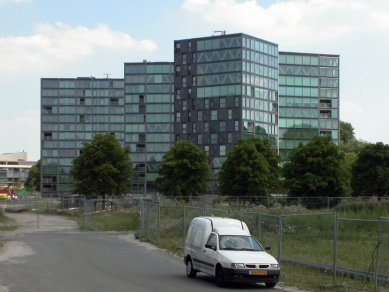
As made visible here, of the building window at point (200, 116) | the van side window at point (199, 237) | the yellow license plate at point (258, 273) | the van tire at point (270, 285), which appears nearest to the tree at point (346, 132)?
the building window at point (200, 116)

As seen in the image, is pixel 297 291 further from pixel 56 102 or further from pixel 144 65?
pixel 56 102

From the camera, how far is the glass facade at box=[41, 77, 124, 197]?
6658 inches

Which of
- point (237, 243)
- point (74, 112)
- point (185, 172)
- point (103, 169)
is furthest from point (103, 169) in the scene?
point (74, 112)

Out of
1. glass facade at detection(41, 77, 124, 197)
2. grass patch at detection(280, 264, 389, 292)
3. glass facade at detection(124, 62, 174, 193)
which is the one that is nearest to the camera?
grass patch at detection(280, 264, 389, 292)

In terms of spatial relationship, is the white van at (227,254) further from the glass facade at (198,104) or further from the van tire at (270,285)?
the glass facade at (198,104)

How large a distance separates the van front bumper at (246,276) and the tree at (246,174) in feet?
173

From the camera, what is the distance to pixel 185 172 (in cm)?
7638

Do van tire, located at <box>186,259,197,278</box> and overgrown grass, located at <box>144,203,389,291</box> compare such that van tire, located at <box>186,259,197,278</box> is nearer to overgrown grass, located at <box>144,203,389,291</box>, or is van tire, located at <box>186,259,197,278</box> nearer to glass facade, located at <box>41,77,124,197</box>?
overgrown grass, located at <box>144,203,389,291</box>

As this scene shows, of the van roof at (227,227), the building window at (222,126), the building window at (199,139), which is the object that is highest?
the building window at (222,126)

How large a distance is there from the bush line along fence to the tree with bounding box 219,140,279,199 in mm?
35829

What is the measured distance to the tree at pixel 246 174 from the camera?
71.2m

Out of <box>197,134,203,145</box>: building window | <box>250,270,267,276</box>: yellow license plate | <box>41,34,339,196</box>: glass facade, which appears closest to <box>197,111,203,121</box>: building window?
<box>41,34,339,196</box>: glass facade

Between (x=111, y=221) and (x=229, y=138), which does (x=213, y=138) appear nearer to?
(x=229, y=138)

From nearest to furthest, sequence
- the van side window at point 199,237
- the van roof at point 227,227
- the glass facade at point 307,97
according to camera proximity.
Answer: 1. the van roof at point 227,227
2. the van side window at point 199,237
3. the glass facade at point 307,97
